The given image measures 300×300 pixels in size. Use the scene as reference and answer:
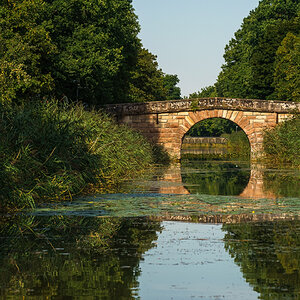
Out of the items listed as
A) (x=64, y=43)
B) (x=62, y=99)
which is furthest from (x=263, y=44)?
(x=62, y=99)

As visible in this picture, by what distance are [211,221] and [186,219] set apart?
1.21 ft

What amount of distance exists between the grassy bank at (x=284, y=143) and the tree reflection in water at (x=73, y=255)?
17519 millimetres

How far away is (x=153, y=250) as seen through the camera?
21.5 ft

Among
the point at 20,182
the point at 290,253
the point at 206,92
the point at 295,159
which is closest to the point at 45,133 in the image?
the point at 20,182

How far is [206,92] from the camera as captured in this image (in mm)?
99812

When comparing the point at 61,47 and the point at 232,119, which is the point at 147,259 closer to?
the point at 61,47

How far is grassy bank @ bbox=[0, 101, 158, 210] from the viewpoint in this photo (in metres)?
9.86

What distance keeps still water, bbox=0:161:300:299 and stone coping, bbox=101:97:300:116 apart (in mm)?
19635

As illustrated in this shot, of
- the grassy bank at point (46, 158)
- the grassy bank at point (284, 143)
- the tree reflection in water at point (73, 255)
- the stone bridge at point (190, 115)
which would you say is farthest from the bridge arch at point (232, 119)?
the tree reflection in water at point (73, 255)

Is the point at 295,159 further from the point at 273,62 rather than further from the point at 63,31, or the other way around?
the point at 273,62

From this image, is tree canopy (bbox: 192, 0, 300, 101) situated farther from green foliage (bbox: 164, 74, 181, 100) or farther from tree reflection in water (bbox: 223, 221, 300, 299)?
green foliage (bbox: 164, 74, 181, 100)

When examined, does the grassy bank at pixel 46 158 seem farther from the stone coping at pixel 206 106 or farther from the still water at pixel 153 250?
the stone coping at pixel 206 106

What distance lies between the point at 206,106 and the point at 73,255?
82.3 ft

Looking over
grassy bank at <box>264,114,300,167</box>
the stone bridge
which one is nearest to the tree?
the stone bridge
